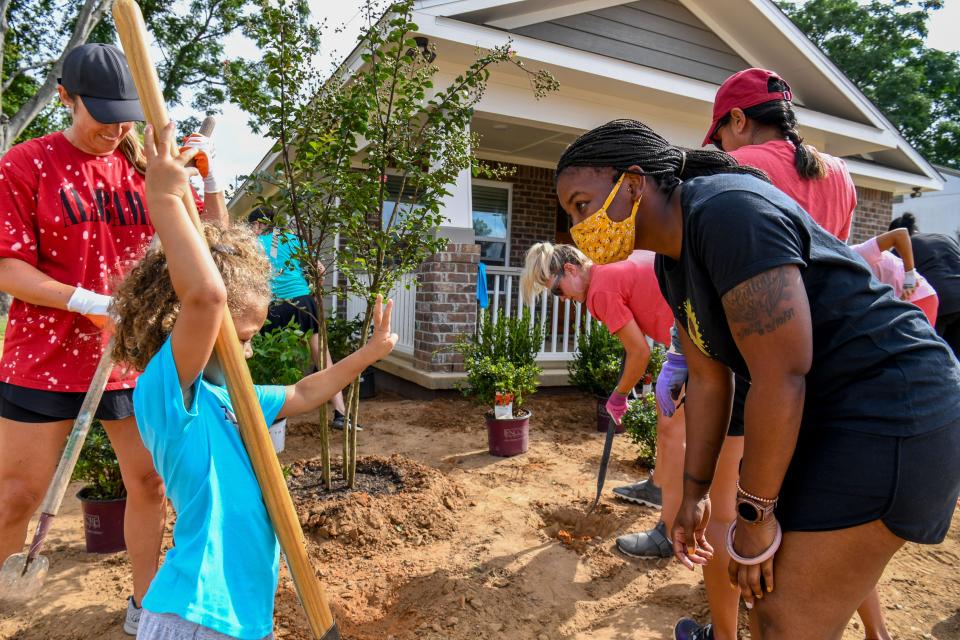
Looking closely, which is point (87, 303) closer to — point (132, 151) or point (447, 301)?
point (132, 151)

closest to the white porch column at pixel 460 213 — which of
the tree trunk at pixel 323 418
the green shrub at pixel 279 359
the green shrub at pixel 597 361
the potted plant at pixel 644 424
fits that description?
the green shrub at pixel 597 361

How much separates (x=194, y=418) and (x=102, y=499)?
7.09 ft

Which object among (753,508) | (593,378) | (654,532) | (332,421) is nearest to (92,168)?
(753,508)

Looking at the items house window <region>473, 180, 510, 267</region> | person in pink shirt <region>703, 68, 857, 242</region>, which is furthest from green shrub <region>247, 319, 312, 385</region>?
house window <region>473, 180, 510, 267</region>

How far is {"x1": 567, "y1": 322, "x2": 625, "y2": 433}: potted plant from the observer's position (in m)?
5.85

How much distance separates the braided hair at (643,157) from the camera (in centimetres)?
146

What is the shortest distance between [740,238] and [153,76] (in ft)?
4.39

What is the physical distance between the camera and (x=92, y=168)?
7.04 ft

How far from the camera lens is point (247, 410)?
1.39m

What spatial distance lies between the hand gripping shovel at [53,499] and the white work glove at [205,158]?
0.72m

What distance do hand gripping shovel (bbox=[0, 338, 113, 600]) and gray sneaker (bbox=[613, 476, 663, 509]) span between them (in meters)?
3.06

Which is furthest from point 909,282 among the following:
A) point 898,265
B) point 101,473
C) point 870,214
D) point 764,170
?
point 870,214

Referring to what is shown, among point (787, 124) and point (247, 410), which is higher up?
point (787, 124)

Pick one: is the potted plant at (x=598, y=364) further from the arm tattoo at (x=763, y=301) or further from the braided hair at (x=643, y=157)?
the arm tattoo at (x=763, y=301)
